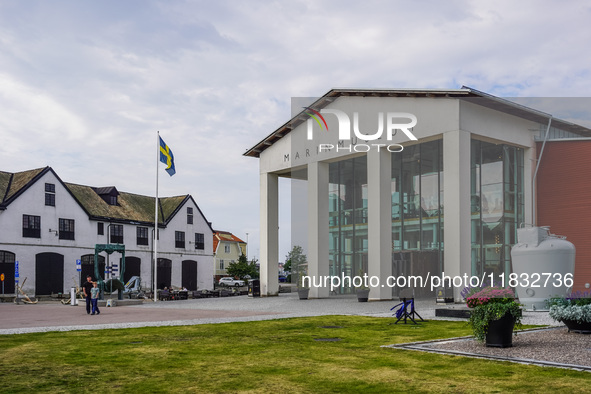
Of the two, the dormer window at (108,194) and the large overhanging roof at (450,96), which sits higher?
the large overhanging roof at (450,96)

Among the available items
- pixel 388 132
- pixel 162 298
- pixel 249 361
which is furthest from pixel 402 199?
pixel 249 361

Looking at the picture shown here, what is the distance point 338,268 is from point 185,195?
32506 mm

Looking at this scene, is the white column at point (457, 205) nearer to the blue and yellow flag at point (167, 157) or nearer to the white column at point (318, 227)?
the white column at point (318, 227)

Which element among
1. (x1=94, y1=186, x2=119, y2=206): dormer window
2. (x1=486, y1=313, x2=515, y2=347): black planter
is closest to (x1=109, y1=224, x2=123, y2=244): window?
(x1=94, y1=186, x2=119, y2=206): dormer window

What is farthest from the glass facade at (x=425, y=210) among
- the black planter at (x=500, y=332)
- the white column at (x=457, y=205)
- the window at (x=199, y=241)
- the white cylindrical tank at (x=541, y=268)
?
the window at (x=199, y=241)

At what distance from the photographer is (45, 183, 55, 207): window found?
55.9m

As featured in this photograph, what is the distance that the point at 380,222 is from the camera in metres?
33.1

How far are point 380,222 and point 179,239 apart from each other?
40.2 m

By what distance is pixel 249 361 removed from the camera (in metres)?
11.5

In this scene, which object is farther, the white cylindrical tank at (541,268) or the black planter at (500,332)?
the white cylindrical tank at (541,268)

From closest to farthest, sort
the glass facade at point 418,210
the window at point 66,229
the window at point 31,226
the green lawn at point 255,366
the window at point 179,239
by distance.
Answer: the green lawn at point 255,366
the glass facade at point 418,210
the window at point 31,226
the window at point 66,229
the window at point 179,239

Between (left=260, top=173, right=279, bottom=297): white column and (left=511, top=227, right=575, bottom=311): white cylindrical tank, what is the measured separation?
19689 mm

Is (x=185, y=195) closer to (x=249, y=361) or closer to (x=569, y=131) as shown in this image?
(x=569, y=131)

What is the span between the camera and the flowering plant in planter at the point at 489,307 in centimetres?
1218
